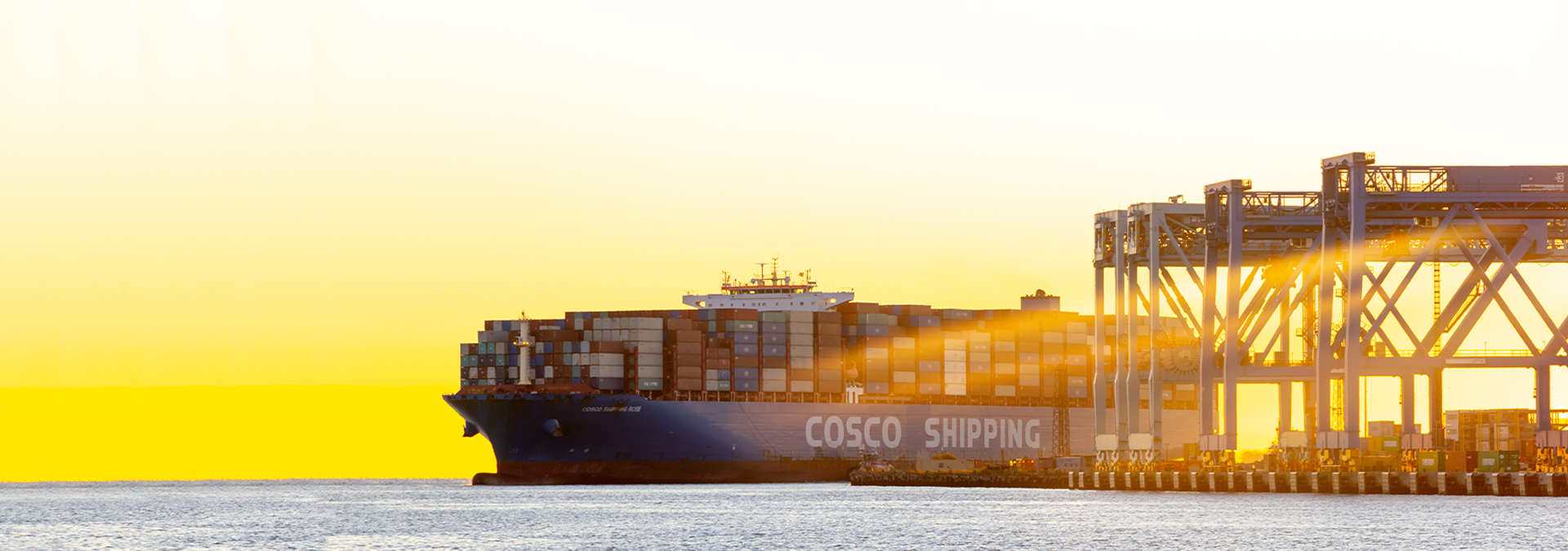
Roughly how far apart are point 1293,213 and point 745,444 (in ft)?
140

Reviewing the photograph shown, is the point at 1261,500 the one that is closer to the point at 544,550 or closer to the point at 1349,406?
the point at 1349,406

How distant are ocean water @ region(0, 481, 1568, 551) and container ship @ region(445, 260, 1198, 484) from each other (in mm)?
9611

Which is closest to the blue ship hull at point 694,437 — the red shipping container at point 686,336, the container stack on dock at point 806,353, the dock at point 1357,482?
the container stack on dock at point 806,353

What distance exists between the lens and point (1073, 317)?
124188mm

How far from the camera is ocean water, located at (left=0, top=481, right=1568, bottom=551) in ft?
190

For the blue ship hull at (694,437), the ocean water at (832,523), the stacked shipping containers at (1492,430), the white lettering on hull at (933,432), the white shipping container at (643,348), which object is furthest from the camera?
the white lettering on hull at (933,432)

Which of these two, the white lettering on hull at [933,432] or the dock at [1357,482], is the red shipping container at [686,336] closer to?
the white lettering on hull at [933,432]

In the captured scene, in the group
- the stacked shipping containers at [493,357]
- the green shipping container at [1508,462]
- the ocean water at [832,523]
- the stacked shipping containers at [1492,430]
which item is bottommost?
the ocean water at [832,523]

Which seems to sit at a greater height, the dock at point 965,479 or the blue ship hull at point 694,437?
the blue ship hull at point 694,437

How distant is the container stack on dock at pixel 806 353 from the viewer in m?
110

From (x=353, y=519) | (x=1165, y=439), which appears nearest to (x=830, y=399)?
(x=1165, y=439)

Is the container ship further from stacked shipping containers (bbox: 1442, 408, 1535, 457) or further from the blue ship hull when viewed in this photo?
stacked shipping containers (bbox: 1442, 408, 1535, 457)

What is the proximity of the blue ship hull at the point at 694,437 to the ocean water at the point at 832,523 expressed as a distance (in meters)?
8.62

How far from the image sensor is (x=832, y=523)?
69.4m
